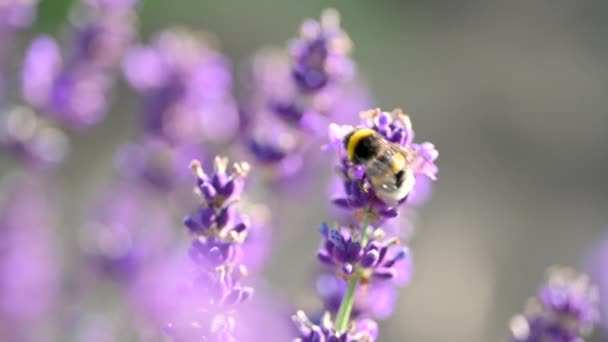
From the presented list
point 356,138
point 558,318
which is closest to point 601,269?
point 558,318

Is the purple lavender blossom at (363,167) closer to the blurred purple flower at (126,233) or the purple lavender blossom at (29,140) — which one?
the blurred purple flower at (126,233)

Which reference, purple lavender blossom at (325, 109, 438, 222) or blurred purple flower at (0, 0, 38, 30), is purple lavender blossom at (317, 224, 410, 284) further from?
blurred purple flower at (0, 0, 38, 30)

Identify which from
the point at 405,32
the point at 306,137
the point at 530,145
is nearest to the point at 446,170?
the point at 530,145

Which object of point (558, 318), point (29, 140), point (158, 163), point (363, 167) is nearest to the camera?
point (363, 167)

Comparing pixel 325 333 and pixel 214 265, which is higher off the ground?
pixel 214 265

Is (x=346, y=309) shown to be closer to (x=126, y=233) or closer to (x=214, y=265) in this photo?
(x=214, y=265)

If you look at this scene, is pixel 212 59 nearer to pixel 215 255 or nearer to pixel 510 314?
pixel 215 255
